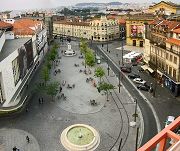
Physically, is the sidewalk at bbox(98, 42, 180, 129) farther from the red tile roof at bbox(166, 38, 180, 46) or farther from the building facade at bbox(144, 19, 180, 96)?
the red tile roof at bbox(166, 38, 180, 46)

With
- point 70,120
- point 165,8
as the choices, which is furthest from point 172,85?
point 165,8

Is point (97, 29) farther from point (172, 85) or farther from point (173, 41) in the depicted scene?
point (172, 85)

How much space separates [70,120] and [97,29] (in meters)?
104

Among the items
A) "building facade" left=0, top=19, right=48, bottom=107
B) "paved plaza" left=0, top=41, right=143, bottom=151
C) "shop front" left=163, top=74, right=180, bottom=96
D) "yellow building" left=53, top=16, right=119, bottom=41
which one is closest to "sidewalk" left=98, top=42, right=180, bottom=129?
"shop front" left=163, top=74, right=180, bottom=96

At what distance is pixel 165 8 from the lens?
131m

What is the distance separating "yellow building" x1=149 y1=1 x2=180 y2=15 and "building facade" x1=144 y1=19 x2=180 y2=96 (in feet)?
155

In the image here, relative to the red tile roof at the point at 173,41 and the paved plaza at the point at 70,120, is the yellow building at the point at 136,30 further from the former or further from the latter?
the paved plaza at the point at 70,120

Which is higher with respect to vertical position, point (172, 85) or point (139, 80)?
point (172, 85)

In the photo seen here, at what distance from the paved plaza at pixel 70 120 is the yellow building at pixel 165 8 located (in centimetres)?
7256

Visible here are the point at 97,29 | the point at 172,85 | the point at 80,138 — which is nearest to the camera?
the point at 80,138

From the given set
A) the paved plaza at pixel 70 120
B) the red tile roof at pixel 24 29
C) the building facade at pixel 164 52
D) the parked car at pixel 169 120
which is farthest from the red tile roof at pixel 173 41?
the red tile roof at pixel 24 29

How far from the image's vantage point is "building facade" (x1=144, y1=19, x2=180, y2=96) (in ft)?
211

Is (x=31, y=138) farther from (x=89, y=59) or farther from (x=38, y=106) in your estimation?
(x=89, y=59)

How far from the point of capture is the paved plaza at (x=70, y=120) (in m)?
43.6
